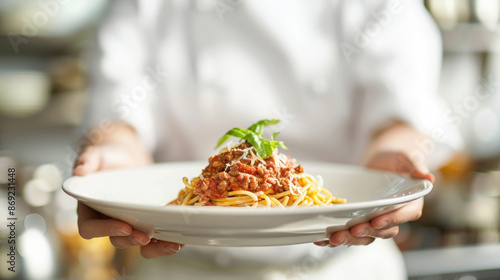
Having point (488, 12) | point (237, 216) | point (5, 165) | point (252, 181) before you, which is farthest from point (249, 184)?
point (488, 12)

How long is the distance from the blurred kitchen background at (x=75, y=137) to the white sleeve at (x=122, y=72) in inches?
40.8

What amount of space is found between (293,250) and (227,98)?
658 mm

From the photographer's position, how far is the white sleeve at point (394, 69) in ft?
5.88

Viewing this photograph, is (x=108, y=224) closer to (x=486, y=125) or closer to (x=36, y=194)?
(x=36, y=194)

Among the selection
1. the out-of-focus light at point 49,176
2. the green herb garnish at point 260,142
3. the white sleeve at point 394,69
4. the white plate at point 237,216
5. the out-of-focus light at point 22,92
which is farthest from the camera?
the out-of-focus light at point 22,92

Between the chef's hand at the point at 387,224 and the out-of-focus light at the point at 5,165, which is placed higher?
the out-of-focus light at the point at 5,165

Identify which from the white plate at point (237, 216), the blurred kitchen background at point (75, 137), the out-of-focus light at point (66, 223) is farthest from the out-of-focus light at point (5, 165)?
the white plate at point (237, 216)

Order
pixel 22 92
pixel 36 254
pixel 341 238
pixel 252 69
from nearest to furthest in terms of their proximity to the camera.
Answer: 1. pixel 341 238
2. pixel 252 69
3. pixel 36 254
4. pixel 22 92

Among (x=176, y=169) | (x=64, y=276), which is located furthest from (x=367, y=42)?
(x=64, y=276)

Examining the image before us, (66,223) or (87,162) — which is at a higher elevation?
(87,162)

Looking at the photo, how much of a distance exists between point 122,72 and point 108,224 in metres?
1.10

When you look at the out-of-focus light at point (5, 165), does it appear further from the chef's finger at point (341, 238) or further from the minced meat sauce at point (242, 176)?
the chef's finger at point (341, 238)

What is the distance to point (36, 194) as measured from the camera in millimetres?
2695

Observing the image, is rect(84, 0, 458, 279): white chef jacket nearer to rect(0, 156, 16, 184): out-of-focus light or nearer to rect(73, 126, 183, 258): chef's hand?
rect(73, 126, 183, 258): chef's hand
